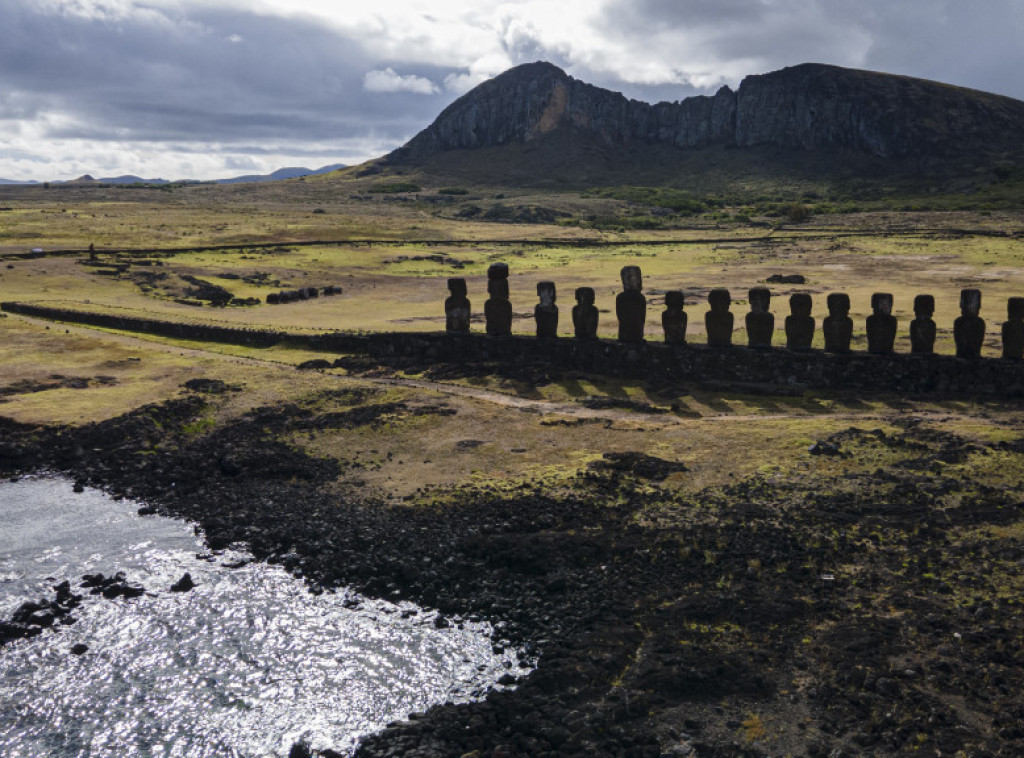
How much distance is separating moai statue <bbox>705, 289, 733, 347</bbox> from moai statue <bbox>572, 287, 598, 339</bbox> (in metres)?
3.86

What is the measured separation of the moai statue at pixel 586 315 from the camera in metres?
28.1

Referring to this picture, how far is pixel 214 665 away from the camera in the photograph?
1304 cm


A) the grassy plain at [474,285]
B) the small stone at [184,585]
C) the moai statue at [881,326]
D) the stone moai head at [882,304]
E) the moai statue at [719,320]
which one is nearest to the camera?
the small stone at [184,585]

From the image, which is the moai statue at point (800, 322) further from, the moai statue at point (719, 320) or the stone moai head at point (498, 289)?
the stone moai head at point (498, 289)

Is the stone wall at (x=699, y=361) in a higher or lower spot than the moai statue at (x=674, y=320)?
lower

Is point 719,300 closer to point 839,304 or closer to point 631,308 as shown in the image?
point 631,308

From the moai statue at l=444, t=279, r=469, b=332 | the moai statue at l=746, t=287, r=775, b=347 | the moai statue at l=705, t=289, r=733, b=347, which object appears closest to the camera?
the moai statue at l=746, t=287, r=775, b=347

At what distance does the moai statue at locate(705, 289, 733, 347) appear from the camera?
26.2 meters

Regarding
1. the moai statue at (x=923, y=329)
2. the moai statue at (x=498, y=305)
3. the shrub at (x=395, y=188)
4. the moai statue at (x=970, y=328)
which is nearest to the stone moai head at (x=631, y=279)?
the moai statue at (x=498, y=305)

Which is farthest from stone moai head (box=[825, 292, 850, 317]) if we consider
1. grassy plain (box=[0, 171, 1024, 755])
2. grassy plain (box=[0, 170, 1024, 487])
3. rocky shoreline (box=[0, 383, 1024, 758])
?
rocky shoreline (box=[0, 383, 1024, 758])

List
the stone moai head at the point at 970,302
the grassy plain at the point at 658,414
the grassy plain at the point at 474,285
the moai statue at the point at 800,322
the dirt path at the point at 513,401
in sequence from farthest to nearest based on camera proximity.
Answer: the moai statue at the point at 800,322
the stone moai head at the point at 970,302
the dirt path at the point at 513,401
the grassy plain at the point at 474,285
the grassy plain at the point at 658,414

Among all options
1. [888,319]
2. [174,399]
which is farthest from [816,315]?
[174,399]

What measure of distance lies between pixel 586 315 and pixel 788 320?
6422mm

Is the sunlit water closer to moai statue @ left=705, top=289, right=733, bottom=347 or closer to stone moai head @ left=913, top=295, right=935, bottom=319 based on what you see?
moai statue @ left=705, top=289, right=733, bottom=347
